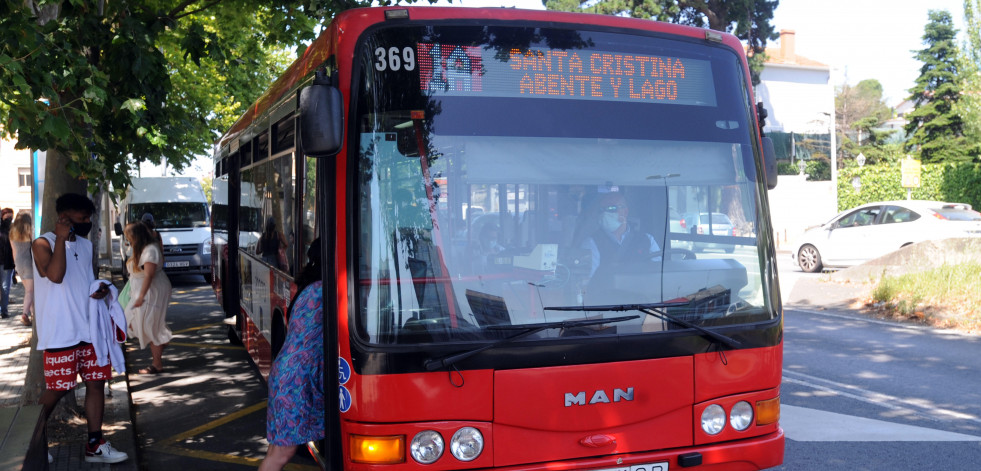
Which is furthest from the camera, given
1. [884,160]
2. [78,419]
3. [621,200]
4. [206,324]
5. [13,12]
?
[884,160]

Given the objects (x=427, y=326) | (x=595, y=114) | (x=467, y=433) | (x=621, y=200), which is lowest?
(x=467, y=433)

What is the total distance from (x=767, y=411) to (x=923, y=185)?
35.7m

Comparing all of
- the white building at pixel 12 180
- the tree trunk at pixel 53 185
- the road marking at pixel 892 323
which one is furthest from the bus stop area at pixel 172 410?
the white building at pixel 12 180

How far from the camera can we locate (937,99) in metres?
48.9

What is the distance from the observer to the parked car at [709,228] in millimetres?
4398

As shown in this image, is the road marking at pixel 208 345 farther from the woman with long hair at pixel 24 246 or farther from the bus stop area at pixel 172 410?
the woman with long hair at pixel 24 246

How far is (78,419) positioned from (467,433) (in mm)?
4820

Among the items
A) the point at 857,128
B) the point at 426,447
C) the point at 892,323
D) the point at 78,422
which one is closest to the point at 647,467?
the point at 426,447

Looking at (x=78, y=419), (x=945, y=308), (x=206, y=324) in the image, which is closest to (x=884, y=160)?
(x=945, y=308)

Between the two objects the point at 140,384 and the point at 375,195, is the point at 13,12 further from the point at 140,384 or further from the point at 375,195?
the point at 140,384

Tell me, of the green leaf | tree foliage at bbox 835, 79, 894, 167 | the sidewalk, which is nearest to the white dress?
the sidewalk

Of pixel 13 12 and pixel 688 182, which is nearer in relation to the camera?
pixel 688 182

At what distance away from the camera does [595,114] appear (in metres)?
4.29

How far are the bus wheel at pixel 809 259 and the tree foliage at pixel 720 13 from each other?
1738 cm
